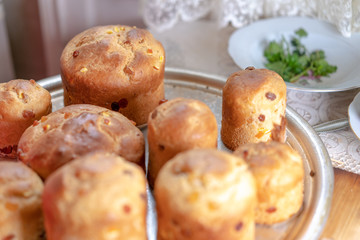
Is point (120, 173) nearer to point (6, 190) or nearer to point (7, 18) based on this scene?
point (6, 190)

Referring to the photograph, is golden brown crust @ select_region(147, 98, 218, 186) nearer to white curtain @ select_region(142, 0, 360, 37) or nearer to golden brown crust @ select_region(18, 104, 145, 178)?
golden brown crust @ select_region(18, 104, 145, 178)

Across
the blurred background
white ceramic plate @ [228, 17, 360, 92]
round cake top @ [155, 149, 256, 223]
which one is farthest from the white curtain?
round cake top @ [155, 149, 256, 223]

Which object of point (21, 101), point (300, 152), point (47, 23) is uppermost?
point (21, 101)

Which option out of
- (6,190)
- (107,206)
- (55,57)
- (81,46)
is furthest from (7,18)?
(107,206)

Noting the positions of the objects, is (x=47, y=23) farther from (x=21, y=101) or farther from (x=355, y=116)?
(x=355, y=116)

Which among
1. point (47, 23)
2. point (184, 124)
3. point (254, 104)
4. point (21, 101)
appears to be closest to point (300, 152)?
point (254, 104)

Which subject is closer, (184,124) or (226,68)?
(184,124)
